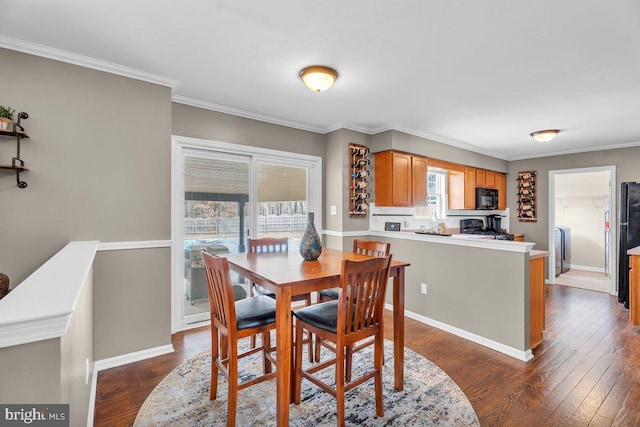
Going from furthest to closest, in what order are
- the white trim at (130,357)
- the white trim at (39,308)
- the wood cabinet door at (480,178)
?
the wood cabinet door at (480,178) < the white trim at (130,357) < the white trim at (39,308)

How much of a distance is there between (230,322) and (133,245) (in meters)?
1.39

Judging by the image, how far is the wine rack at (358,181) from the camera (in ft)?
13.7

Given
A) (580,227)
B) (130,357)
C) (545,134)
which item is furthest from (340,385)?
(580,227)

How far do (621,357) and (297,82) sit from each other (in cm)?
372

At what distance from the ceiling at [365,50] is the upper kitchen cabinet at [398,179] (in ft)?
2.57

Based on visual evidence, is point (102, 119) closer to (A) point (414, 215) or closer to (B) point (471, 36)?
(B) point (471, 36)

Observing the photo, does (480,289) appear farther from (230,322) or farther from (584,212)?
(584,212)

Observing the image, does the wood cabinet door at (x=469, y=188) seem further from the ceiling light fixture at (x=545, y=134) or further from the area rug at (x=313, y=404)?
the area rug at (x=313, y=404)

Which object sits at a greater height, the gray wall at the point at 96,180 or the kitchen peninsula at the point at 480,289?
the gray wall at the point at 96,180

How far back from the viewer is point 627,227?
4.01 m

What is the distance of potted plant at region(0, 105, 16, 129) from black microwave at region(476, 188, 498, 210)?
6.13 meters

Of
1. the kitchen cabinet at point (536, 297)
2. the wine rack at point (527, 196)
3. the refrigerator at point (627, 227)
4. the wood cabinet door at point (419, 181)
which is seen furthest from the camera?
the wine rack at point (527, 196)

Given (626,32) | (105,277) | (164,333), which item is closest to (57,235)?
(105,277)

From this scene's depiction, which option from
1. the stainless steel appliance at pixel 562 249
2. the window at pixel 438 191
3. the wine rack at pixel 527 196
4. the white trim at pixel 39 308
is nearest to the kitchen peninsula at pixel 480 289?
the window at pixel 438 191
